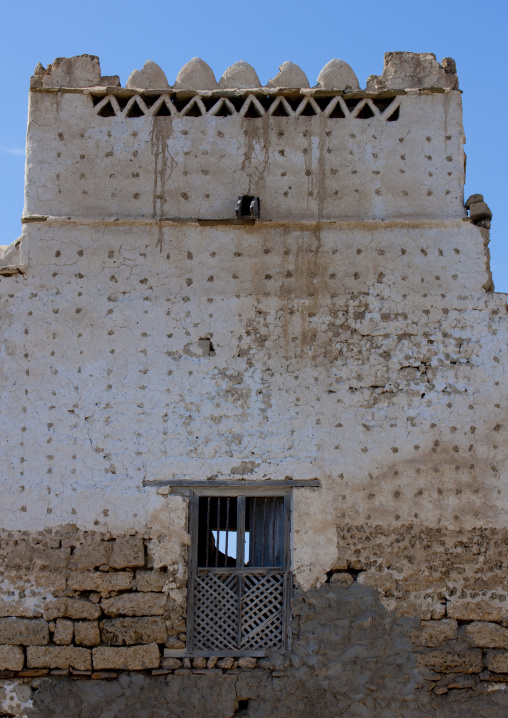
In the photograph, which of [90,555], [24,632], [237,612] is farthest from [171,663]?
[24,632]

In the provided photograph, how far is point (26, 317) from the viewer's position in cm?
806

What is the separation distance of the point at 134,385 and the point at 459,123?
385 centimetres

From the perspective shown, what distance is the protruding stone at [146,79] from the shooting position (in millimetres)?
8594

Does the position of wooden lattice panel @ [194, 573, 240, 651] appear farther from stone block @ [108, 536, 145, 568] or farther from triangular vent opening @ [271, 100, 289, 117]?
triangular vent opening @ [271, 100, 289, 117]

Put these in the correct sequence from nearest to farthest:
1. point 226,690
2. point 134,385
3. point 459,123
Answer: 1. point 226,690
2. point 134,385
3. point 459,123

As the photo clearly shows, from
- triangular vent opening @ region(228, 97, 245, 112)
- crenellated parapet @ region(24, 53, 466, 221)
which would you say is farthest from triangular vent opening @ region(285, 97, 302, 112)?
triangular vent opening @ region(228, 97, 245, 112)

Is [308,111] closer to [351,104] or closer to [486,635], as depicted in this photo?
[351,104]

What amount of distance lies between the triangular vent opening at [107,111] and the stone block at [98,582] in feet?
13.8

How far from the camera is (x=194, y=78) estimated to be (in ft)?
28.1

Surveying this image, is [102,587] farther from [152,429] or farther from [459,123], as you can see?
[459,123]

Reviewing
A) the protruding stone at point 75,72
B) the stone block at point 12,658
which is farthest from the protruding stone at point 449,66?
the stone block at point 12,658

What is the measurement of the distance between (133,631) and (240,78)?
5.07 meters

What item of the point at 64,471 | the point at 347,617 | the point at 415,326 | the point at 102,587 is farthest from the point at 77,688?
the point at 415,326

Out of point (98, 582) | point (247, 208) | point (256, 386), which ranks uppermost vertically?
point (247, 208)
